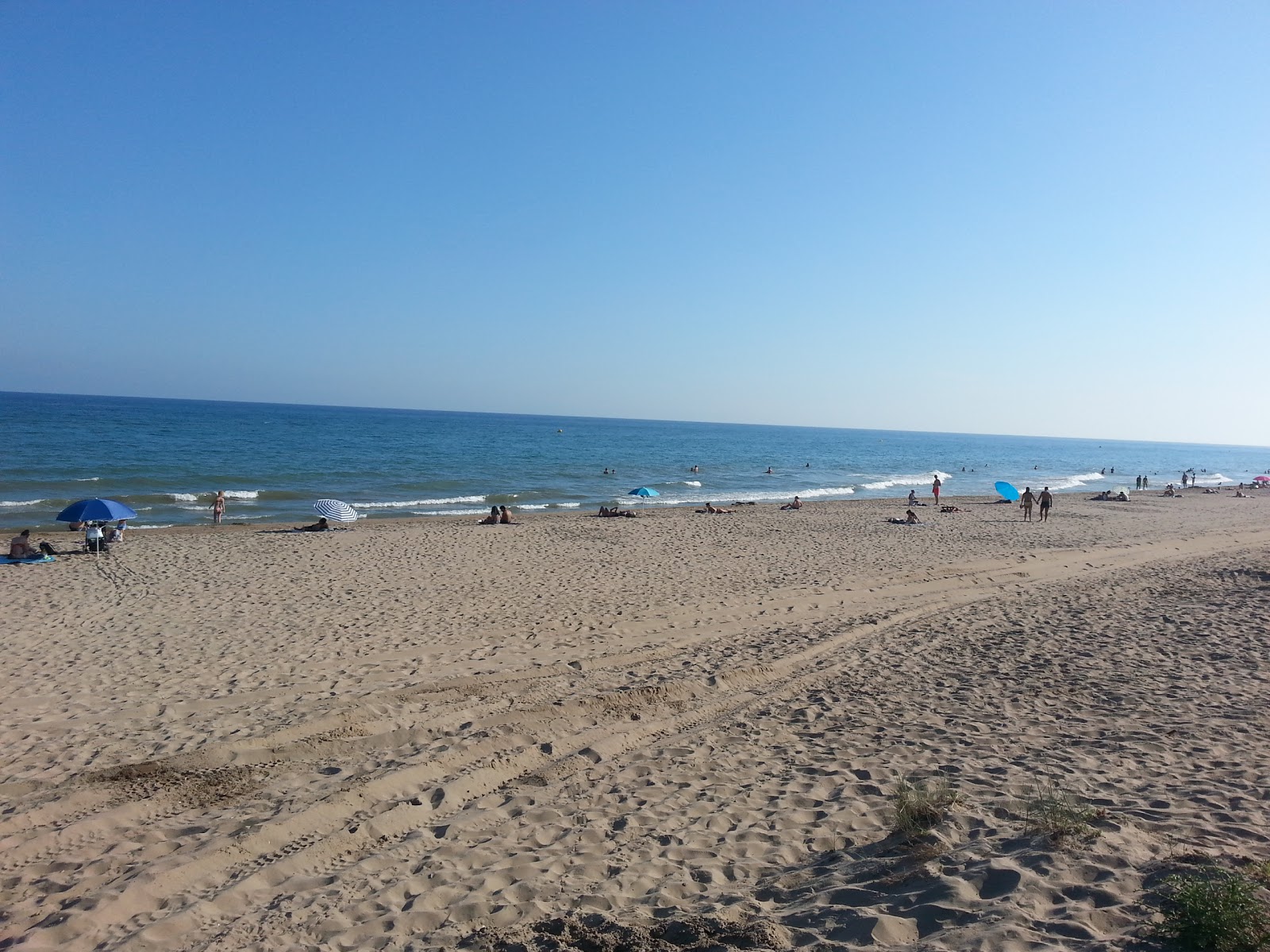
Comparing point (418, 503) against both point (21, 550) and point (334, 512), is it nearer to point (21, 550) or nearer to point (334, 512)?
point (334, 512)

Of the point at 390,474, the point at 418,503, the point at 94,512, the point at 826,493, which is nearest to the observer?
the point at 94,512

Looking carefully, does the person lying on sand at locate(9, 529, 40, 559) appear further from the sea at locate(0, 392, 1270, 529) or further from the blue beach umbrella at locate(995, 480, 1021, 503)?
the blue beach umbrella at locate(995, 480, 1021, 503)

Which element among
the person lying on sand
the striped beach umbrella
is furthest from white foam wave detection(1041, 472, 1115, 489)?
the person lying on sand

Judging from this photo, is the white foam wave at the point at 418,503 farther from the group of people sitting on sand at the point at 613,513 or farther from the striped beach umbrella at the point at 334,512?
the group of people sitting on sand at the point at 613,513

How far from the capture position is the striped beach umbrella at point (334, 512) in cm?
2333

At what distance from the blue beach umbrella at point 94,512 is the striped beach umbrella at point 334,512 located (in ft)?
16.9

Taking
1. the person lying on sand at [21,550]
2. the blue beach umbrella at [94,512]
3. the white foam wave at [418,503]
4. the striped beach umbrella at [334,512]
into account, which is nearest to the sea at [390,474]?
the white foam wave at [418,503]

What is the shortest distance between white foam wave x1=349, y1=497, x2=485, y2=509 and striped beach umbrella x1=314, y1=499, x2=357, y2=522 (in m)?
7.72

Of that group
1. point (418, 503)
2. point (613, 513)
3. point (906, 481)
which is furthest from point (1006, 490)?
point (418, 503)

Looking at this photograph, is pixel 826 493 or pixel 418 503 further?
pixel 826 493

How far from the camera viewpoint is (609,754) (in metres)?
7.05

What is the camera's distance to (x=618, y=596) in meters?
14.1

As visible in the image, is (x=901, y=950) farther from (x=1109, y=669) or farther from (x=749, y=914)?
(x=1109, y=669)

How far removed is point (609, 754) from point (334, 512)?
18.9m
